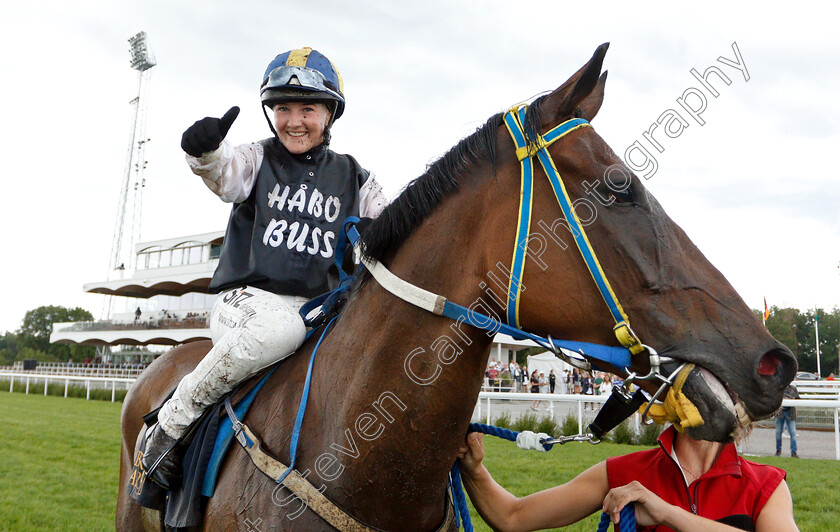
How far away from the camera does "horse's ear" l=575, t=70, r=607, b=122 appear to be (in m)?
1.95

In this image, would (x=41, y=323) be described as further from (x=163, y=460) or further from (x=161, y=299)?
(x=163, y=460)

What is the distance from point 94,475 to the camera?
305 inches

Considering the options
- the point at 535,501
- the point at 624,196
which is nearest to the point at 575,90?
the point at 624,196

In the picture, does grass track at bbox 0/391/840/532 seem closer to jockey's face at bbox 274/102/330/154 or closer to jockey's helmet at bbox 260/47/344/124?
jockey's face at bbox 274/102/330/154

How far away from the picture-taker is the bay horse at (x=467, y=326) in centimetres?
160

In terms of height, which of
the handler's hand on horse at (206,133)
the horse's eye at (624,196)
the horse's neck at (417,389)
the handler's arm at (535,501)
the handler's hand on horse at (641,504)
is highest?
the handler's hand on horse at (206,133)

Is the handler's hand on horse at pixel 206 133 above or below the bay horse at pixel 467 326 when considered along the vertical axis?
above

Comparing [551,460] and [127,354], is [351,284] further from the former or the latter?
[127,354]

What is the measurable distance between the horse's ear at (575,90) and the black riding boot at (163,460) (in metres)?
1.88

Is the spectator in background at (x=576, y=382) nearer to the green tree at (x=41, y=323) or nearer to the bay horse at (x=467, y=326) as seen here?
the bay horse at (x=467, y=326)

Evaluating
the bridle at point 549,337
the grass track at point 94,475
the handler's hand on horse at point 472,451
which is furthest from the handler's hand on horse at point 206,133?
the grass track at point 94,475

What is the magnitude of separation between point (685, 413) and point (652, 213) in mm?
563

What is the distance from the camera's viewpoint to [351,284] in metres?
2.22

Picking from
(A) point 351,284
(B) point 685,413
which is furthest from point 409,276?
(B) point 685,413
